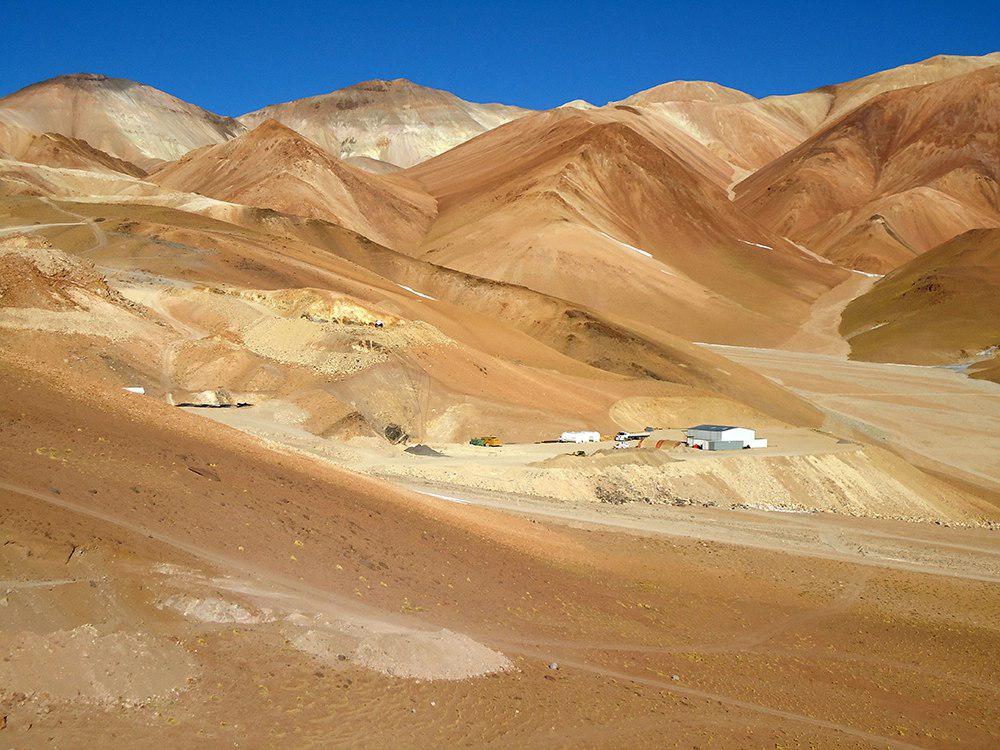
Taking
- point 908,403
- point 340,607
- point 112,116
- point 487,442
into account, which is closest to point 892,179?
point 908,403

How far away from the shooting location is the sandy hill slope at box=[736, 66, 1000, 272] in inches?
5531

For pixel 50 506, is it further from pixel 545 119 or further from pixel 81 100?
pixel 81 100

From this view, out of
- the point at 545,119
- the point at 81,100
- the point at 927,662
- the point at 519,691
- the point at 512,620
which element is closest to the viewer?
the point at 519,691

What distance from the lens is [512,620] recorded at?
562 inches

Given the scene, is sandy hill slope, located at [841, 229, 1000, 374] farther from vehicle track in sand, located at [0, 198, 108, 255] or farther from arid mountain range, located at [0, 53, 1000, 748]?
vehicle track in sand, located at [0, 198, 108, 255]

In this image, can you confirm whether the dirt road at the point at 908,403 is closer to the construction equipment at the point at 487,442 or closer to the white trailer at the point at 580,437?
the white trailer at the point at 580,437

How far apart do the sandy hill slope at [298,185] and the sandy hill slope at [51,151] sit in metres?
10.4

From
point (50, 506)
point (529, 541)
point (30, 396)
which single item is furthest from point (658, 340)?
point (50, 506)

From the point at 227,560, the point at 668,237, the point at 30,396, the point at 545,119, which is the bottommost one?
the point at 227,560

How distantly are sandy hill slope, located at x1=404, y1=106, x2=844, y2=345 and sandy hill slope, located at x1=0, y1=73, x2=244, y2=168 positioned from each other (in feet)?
220

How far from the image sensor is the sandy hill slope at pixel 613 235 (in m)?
88.9

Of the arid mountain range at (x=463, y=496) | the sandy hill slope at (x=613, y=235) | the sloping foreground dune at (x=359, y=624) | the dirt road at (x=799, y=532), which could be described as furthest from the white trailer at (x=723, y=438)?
the sandy hill slope at (x=613, y=235)

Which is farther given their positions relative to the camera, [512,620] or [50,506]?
[512,620]

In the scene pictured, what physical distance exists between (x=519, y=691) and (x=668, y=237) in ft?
331
